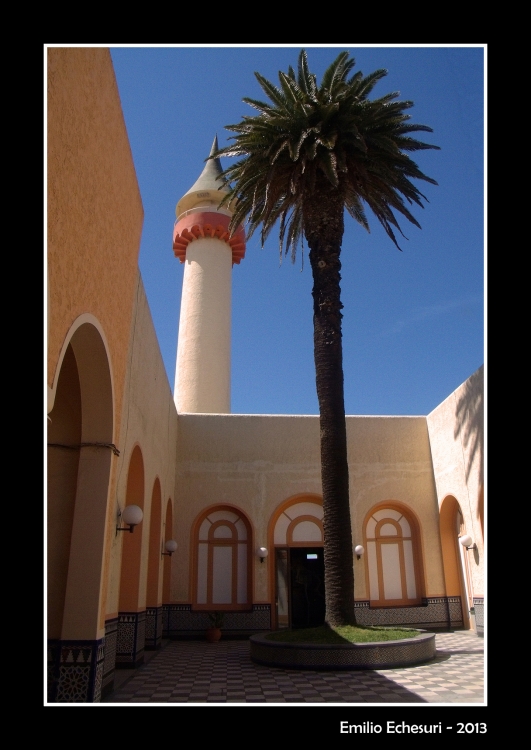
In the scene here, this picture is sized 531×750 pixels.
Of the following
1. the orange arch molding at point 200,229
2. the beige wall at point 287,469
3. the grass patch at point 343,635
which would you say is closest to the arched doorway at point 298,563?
the beige wall at point 287,469

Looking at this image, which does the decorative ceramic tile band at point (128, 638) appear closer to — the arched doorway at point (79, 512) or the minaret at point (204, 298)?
the arched doorway at point (79, 512)

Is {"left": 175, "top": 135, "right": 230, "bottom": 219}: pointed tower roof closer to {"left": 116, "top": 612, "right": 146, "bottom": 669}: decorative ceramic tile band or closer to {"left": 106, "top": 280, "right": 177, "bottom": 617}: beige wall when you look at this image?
{"left": 106, "top": 280, "right": 177, "bottom": 617}: beige wall

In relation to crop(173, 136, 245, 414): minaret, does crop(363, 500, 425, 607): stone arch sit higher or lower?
lower

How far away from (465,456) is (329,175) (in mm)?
7404

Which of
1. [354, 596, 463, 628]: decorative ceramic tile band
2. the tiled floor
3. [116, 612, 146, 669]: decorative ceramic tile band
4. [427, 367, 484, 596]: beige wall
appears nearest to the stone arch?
[354, 596, 463, 628]: decorative ceramic tile band

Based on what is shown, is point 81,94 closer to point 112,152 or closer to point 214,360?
point 112,152

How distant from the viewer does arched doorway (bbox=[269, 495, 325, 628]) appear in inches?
600

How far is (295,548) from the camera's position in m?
15.7

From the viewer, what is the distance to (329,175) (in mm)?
10500

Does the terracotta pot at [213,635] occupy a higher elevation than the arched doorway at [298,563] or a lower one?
lower

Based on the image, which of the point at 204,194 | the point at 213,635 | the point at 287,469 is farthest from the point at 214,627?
the point at 204,194

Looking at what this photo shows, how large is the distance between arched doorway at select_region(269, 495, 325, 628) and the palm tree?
5483mm

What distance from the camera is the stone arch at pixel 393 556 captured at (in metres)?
15.6

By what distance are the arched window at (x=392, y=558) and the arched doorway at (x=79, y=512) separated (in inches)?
406
